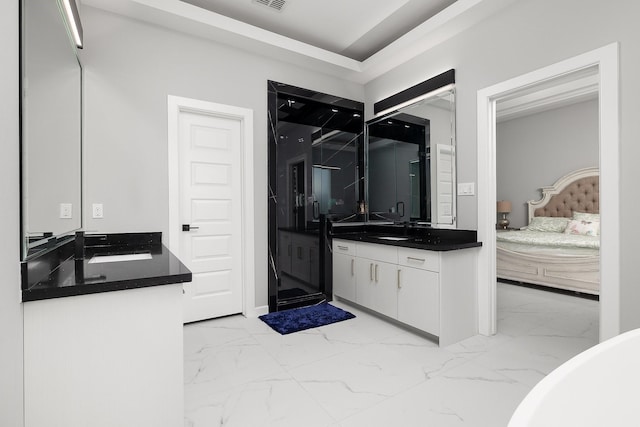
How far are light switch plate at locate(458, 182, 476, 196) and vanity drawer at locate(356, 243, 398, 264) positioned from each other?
0.80 metres

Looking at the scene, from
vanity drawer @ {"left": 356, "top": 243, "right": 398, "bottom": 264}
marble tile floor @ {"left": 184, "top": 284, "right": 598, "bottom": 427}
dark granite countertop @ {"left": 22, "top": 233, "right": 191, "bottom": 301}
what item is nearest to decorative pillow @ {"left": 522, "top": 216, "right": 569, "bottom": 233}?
marble tile floor @ {"left": 184, "top": 284, "right": 598, "bottom": 427}

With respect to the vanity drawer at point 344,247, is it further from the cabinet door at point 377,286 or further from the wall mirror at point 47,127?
the wall mirror at point 47,127

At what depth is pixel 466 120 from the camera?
2893 millimetres

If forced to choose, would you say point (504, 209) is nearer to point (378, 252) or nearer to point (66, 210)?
point (378, 252)

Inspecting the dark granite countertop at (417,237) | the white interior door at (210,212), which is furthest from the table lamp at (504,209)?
the white interior door at (210,212)

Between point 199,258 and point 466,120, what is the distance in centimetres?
284

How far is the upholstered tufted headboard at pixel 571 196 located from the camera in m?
4.96

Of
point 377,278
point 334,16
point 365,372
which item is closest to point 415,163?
point 377,278

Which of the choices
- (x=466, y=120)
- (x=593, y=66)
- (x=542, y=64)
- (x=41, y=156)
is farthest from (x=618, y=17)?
(x=41, y=156)

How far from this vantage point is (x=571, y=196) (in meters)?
5.23

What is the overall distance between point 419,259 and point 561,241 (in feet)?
9.23

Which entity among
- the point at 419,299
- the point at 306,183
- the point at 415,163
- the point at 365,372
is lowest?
the point at 365,372

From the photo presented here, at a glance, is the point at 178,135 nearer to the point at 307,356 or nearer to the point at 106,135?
the point at 106,135

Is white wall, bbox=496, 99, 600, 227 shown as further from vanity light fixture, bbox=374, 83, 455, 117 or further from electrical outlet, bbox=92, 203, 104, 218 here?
electrical outlet, bbox=92, 203, 104, 218
